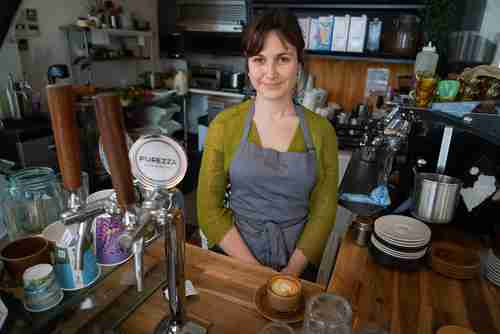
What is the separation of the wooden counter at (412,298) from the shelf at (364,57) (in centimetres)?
223

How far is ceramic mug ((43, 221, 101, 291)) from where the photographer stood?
67cm

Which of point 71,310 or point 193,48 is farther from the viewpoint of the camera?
point 193,48

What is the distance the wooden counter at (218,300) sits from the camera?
76 cm

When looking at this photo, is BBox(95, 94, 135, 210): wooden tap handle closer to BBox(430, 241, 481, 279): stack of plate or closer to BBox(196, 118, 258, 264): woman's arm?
BBox(196, 118, 258, 264): woman's arm

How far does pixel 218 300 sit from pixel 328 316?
289mm

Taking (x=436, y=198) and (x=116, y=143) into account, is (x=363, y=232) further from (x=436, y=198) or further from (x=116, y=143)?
(x=116, y=143)

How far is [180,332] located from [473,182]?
3.71 feet

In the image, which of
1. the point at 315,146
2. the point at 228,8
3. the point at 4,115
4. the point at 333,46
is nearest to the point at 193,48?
the point at 228,8

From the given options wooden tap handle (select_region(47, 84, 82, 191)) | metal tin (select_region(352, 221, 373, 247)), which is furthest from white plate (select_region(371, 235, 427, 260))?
wooden tap handle (select_region(47, 84, 82, 191))

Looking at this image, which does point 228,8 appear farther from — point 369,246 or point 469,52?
point 369,246

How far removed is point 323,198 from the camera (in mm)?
1348

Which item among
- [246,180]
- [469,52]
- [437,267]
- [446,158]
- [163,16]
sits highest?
[163,16]

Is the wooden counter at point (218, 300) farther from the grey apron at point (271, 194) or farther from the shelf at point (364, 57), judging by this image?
the shelf at point (364, 57)

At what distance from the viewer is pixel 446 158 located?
1.29 m
